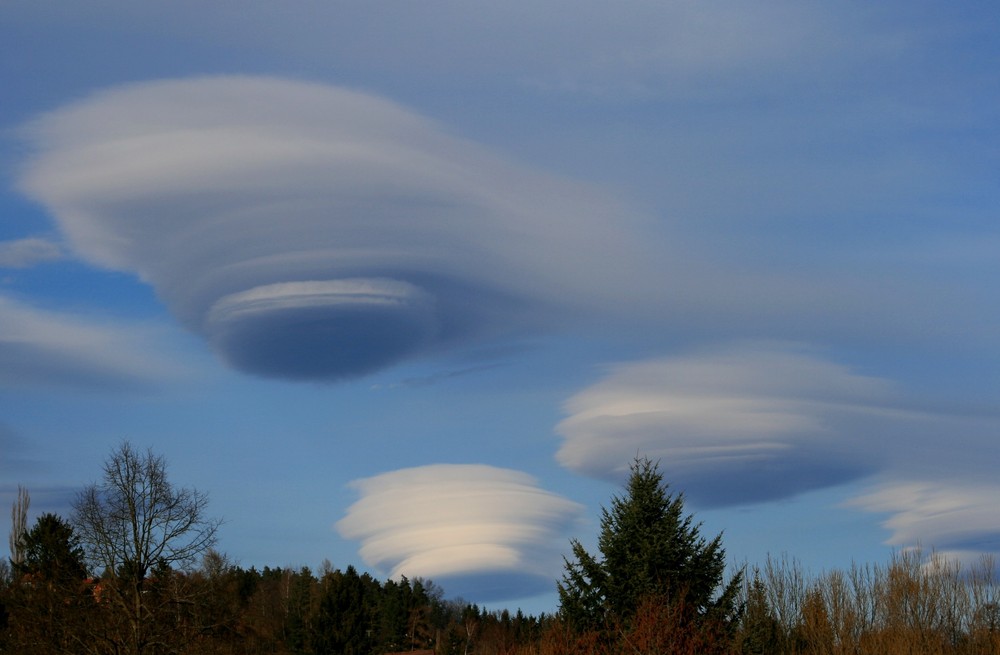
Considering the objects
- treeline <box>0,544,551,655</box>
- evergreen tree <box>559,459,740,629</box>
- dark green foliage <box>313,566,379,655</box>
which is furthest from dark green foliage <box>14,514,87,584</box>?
evergreen tree <box>559,459,740,629</box>

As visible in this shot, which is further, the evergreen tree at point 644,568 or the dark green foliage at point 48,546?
the dark green foliage at point 48,546

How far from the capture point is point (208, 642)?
51719 mm

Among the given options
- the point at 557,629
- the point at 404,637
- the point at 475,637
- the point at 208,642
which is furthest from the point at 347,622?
the point at 475,637

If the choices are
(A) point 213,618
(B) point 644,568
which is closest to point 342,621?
(A) point 213,618

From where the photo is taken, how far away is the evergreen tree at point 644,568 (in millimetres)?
45750

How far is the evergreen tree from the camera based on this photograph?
Answer: 150 ft

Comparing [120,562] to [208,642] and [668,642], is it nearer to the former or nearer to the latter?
[208,642]

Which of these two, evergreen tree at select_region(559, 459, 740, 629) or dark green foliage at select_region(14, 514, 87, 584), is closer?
evergreen tree at select_region(559, 459, 740, 629)

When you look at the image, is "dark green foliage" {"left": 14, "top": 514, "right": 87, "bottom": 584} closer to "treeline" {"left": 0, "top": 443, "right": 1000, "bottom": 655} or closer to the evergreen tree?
"treeline" {"left": 0, "top": 443, "right": 1000, "bottom": 655}

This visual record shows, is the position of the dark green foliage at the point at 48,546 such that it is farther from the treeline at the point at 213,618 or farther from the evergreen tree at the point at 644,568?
the evergreen tree at the point at 644,568

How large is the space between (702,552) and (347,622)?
121 feet

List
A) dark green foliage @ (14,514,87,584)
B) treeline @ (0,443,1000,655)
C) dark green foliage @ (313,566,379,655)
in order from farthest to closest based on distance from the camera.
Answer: dark green foliage @ (313,566,379,655), dark green foliage @ (14,514,87,584), treeline @ (0,443,1000,655)

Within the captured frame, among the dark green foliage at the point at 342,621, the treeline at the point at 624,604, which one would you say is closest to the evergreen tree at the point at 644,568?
the treeline at the point at 624,604

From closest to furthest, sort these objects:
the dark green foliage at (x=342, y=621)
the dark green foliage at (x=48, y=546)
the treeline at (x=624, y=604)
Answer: the treeline at (x=624, y=604)
the dark green foliage at (x=48, y=546)
the dark green foliage at (x=342, y=621)
